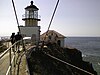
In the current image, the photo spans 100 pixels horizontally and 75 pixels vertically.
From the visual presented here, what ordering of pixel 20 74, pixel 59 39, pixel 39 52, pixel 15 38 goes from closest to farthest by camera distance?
pixel 20 74, pixel 15 38, pixel 39 52, pixel 59 39

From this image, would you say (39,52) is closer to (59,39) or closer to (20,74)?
(20,74)

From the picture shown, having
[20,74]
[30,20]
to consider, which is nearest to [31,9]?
[30,20]

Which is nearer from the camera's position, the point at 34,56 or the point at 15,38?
the point at 15,38

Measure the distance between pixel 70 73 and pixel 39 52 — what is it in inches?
157

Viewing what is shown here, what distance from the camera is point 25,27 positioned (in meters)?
33.3

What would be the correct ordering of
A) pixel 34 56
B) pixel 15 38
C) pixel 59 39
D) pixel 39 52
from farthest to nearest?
pixel 59 39 < pixel 39 52 < pixel 34 56 < pixel 15 38

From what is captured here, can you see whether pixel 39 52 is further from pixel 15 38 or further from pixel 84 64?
pixel 84 64

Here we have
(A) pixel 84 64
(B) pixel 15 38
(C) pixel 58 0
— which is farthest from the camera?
(A) pixel 84 64

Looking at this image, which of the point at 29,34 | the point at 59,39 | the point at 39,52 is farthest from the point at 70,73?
the point at 59,39

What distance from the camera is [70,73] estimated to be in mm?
20922

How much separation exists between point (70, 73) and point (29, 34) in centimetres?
1398

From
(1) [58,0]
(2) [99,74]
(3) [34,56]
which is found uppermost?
(1) [58,0]

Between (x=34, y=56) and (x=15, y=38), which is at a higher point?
(x=15, y=38)

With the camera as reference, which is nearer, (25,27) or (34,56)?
(34,56)
